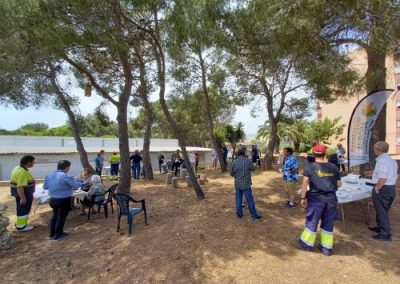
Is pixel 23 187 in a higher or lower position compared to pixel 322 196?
lower

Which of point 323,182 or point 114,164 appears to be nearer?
point 323,182

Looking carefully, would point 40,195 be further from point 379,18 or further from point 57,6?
point 379,18

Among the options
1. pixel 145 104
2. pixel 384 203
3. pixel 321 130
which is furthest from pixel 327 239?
pixel 321 130

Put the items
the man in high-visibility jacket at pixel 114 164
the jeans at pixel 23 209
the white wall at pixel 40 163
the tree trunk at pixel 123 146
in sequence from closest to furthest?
the jeans at pixel 23 209
the tree trunk at pixel 123 146
the man in high-visibility jacket at pixel 114 164
the white wall at pixel 40 163

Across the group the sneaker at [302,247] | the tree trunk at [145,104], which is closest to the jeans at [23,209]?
the tree trunk at [145,104]

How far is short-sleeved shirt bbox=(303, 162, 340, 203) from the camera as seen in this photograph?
4.47 meters

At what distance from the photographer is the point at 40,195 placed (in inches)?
267

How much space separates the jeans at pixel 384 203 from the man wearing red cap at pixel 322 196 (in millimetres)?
1068

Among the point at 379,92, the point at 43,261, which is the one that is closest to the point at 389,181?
the point at 379,92

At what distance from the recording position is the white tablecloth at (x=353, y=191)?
5.42 m

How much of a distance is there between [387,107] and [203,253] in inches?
843

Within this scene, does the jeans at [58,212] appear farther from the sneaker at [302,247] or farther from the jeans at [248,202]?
the sneaker at [302,247]

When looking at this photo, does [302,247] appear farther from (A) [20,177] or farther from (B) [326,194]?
(A) [20,177]

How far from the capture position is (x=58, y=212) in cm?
573
